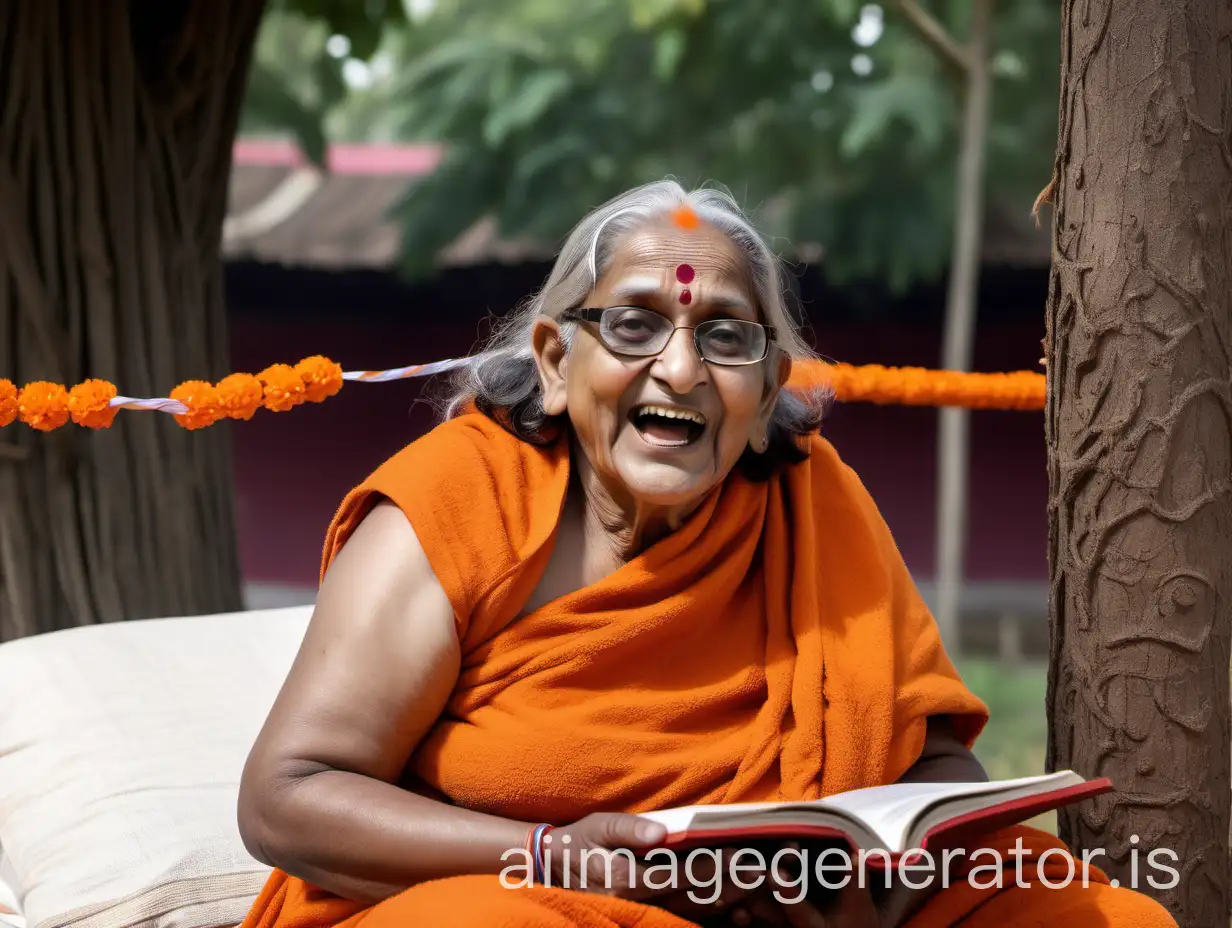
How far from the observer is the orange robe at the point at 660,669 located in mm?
2043

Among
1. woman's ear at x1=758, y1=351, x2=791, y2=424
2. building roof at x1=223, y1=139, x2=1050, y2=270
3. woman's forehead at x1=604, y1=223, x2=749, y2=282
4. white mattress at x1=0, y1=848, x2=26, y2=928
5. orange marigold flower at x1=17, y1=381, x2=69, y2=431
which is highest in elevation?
building roof at x1=223, y1=139, x2=1050, y2=270

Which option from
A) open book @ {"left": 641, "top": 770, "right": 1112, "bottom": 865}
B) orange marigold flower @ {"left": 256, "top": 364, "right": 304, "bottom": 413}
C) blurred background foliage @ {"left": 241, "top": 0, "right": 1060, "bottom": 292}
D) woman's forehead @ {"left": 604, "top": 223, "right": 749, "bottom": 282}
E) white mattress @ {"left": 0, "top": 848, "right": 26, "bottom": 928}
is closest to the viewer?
open book @ {"left": 641, "top": 770, "right": 1112, "bottom": 865}

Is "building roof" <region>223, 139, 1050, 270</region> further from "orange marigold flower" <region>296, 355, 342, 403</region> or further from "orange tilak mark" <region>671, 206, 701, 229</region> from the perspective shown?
"orange tilak mark" <region>671, 206, 701, 229</region>

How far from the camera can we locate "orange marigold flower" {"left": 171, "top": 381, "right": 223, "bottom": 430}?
3742 mm

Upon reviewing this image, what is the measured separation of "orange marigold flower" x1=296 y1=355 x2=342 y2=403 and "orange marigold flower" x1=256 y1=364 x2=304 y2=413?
2 centimetres

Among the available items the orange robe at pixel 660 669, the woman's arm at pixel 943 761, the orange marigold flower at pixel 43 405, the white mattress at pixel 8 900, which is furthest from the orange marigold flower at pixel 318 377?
the woman's arm at pixel 943 761

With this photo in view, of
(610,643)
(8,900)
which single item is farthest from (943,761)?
(8,900)

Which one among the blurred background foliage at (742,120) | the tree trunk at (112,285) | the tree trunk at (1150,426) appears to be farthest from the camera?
the blurred background foliage at (742,120)

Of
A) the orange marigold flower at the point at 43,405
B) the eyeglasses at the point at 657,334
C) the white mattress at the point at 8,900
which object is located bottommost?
the white mattress at the point at 8,900

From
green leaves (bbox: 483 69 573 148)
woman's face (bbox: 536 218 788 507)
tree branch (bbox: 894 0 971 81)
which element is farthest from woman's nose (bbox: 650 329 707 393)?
green leaves (bbox: 483 69 573 148)

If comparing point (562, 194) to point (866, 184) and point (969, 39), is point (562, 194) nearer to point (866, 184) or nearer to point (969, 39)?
point (866, 184)

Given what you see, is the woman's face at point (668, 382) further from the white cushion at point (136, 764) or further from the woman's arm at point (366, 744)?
the white cushion at point (136, 764)

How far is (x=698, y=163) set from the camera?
1229cm

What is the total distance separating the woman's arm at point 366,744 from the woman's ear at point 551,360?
344mm
